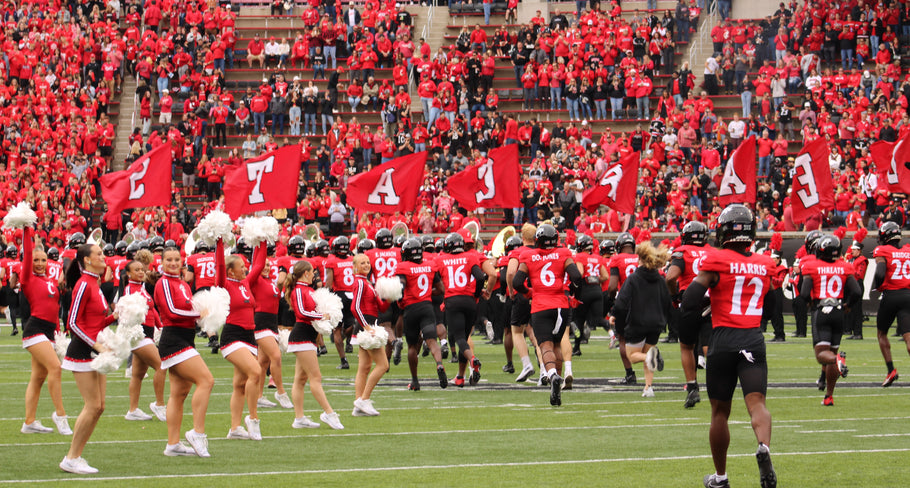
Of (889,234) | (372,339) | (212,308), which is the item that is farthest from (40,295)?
(889,234)

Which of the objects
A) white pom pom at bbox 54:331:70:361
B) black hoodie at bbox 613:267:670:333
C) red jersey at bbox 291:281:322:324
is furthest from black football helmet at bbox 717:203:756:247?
black hoodie at bbox 613:267:670:333

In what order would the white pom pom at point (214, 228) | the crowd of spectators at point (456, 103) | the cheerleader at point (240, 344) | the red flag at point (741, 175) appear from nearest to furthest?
the white pom pom at point (214, 228) < the cheerleader at point (240, 344) < the red flag at point (741, 175) < the crowd of spectators at point (456, 103)

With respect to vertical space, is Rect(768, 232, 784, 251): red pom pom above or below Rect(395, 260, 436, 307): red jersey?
below

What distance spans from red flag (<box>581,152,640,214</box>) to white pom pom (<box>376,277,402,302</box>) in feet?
39.1

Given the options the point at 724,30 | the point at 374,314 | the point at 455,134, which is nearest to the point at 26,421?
the point at 374,314

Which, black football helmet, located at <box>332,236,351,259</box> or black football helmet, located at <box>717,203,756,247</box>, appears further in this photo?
black football helmet, located at <box>332,236,351,259</box>

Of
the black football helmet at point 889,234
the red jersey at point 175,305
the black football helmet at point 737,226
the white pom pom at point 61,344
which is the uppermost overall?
the black football helmet at point 737,226

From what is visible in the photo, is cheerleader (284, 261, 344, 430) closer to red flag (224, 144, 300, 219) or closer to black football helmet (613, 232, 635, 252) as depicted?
black football helmet (613, 232, 635, 252)

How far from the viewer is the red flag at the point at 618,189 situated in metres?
24.6

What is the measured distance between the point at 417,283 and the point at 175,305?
4890 millimetres

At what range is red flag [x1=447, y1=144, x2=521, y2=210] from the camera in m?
23.9

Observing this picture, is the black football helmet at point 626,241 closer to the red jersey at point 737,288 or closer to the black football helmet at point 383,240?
the black football helmet at point 383,240

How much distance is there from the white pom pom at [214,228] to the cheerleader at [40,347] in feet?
5.61

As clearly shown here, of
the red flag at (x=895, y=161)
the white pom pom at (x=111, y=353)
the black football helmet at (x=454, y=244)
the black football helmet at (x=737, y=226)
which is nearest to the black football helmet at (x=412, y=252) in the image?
the black football helmet at (x=454, y=244)
